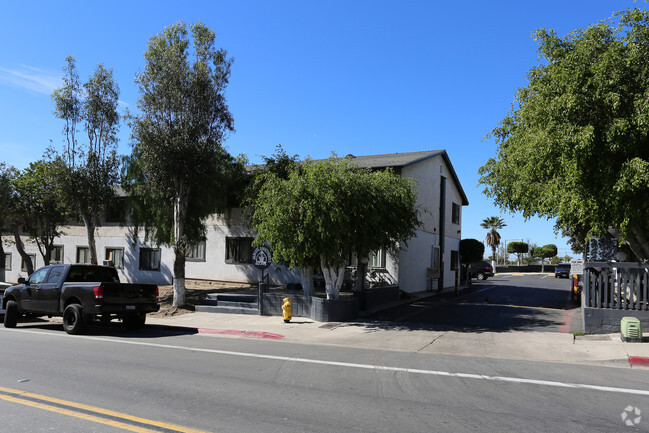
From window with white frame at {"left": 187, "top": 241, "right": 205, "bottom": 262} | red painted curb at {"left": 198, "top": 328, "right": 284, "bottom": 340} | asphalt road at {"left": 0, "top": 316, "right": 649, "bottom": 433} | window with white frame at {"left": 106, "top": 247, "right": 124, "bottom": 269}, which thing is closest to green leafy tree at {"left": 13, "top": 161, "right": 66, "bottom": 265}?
window with white frame at {"left": 106, "top": 247, "right": 124, "bottom": 269}

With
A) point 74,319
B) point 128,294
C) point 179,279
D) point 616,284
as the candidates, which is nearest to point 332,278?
point 128,294

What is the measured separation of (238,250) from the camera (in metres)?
25.0

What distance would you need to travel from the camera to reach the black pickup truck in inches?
483

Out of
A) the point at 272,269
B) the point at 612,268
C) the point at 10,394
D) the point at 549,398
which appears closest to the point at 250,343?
the point at 10,394

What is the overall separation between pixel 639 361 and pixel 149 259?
25.4 m

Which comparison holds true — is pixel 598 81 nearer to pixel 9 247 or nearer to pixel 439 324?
pixel 439 324

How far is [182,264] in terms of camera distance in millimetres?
18109

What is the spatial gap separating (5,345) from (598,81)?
1445cm

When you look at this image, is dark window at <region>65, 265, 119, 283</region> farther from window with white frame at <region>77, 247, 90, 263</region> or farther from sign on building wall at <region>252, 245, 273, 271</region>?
window with white frame at <region>77, 247, 90, 263</region>

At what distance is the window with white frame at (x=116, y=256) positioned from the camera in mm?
29109

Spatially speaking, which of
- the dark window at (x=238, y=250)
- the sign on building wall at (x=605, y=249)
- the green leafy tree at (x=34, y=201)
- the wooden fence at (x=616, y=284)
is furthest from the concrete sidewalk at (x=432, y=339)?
the green leafy tree at (x=34, y=201)

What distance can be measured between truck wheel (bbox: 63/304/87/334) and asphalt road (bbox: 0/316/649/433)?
2.07 meters

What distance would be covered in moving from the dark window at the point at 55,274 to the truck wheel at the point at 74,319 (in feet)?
3.53

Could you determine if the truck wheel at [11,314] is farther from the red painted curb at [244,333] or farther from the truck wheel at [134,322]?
the red painted curb at [244,333]
